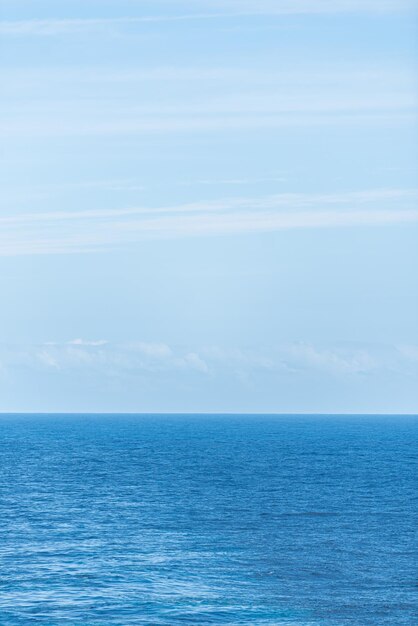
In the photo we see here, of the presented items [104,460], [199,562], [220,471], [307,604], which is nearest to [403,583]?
[307,604]

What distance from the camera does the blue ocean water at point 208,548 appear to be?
56938mm

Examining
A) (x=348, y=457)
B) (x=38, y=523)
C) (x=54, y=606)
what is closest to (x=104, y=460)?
(x=348, y=457)

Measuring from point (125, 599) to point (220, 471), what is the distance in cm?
8352

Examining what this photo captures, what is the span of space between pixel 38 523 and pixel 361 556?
30479mm

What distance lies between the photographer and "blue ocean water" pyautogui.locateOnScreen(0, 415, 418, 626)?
5694 centimetres

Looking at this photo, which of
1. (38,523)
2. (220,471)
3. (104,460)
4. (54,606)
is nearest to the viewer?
(54,606)

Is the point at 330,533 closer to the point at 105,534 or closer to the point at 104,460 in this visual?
the point at 105,534

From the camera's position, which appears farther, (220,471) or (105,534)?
(220,471)

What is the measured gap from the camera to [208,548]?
247ft

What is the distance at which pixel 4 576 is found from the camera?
64812mm

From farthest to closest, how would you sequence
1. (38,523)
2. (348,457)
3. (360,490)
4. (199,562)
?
(348,457)
(360,490)
(38,523)
(199,562)

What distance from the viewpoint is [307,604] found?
58469mm

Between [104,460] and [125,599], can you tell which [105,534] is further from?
[104,460]

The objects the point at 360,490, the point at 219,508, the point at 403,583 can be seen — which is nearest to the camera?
the point at 403,583
